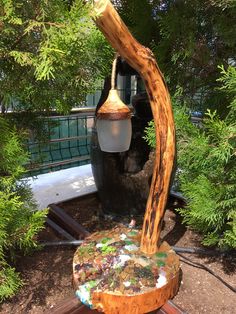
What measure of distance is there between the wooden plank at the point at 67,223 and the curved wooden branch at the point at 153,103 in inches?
19.2

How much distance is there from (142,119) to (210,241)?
0.77 meters

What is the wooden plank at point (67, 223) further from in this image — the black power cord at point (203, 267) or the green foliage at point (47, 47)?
the green foliage at point (47, 47)

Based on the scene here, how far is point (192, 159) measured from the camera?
1533mm

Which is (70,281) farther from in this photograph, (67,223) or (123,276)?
(67,223)

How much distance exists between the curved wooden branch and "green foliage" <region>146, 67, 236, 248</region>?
0.20 meters

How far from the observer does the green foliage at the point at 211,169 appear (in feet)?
4.35

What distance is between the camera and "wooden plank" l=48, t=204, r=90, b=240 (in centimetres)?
173

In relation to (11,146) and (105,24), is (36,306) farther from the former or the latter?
(105,24)

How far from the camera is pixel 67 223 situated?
183 centimetres

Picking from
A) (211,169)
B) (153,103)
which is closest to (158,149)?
(153,103)

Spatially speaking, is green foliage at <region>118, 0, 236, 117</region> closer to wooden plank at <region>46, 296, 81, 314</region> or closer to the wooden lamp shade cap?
the wooden lamp shade cap

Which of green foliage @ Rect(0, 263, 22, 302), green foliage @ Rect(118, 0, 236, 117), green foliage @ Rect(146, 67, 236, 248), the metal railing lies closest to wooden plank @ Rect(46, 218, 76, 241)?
green foliage @ Rect(0, 263, 22, 302)

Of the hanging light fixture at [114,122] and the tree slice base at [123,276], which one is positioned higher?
the hanging light fixture at [114,122]

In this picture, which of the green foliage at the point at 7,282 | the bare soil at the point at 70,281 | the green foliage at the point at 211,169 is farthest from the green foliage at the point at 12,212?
the green foliage at the point at 211,169
